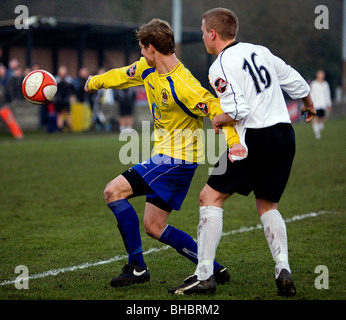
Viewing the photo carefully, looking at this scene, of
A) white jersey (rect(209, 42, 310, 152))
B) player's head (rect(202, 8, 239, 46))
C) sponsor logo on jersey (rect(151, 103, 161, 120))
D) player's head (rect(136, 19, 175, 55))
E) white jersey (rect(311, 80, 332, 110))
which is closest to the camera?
white jersey (rect(209, 42, 310, 152))

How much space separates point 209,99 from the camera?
462 cm

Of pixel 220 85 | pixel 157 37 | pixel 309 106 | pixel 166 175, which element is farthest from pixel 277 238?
pixel 157 37

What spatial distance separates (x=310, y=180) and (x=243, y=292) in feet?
21.8

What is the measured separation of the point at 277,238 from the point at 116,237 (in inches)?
104

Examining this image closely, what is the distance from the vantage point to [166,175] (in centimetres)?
492

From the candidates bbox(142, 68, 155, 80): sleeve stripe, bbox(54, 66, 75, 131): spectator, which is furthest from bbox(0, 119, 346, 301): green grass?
bbox(54, 66, 75, 131): spectator

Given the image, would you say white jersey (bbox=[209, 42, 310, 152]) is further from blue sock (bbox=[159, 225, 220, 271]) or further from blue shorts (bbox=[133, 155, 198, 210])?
blue sock (bbox=[159, 225, 220, 271])

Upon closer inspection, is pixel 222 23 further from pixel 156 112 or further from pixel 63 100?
pixel 63 100

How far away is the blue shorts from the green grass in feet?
2.28

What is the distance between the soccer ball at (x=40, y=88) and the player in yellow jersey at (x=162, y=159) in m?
0.94

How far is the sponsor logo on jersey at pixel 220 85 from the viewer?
4348mm

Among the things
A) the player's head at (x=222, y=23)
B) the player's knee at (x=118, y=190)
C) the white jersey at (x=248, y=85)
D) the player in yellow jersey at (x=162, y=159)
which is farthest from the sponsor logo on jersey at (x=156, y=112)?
the player's head at (x=222, y=23)

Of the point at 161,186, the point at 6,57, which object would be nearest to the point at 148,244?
the point at 161,186

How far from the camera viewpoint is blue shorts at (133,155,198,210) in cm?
490
